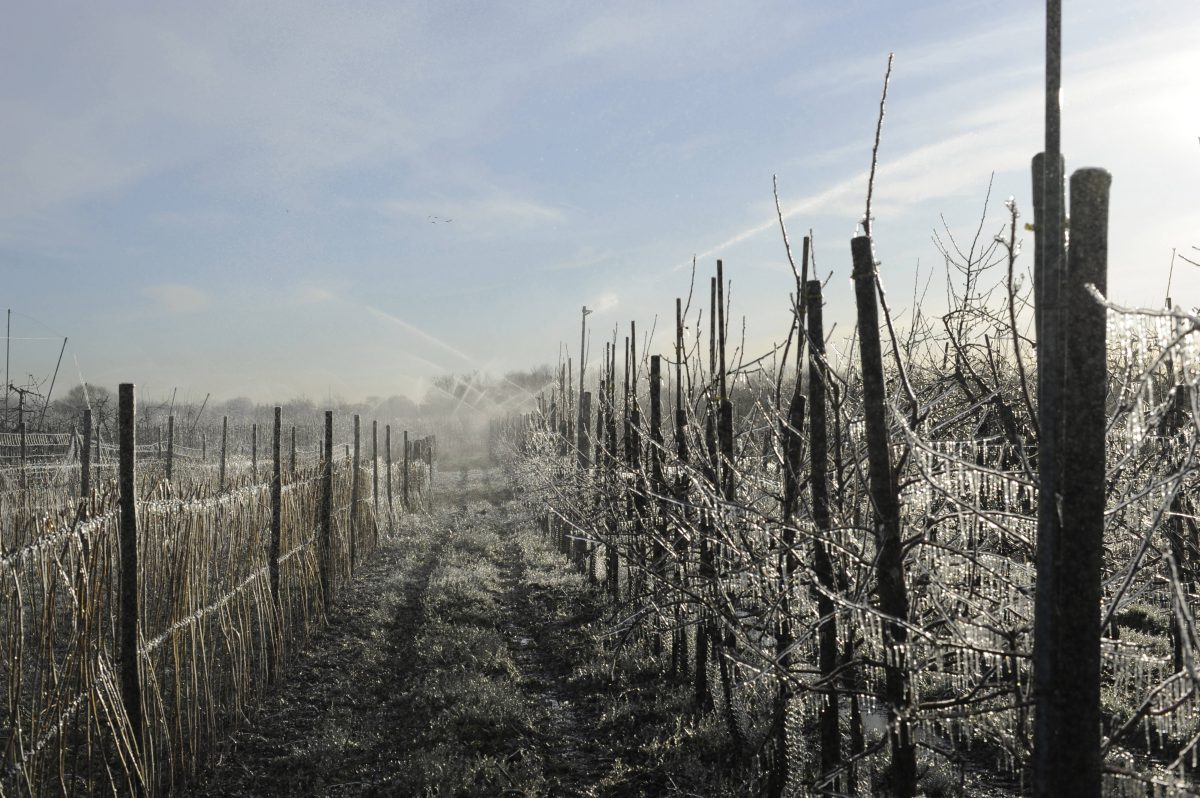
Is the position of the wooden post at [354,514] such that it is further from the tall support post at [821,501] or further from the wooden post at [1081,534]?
the wooden post at [1081,534]

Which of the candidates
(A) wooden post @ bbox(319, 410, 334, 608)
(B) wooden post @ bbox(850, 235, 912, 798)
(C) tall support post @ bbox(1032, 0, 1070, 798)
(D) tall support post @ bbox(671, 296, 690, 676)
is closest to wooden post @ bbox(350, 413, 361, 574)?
(A) wooden post @ bbox(319, 410, 334, 608)

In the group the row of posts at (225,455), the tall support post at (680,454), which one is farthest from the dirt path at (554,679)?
the row of posts at (225,455)

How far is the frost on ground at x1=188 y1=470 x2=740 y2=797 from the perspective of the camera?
4348 mm

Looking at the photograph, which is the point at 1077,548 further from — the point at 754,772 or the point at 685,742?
the point at 685,742

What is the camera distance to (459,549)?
13.2m

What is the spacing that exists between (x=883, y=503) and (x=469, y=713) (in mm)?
4016

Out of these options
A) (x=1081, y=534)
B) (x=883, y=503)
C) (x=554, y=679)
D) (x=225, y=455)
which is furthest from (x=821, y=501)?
(x=225, y=455)

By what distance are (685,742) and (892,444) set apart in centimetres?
284

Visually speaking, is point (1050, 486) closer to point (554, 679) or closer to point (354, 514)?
point (554, 679)

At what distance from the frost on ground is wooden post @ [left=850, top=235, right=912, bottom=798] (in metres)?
2.04

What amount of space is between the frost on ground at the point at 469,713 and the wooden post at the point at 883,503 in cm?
204

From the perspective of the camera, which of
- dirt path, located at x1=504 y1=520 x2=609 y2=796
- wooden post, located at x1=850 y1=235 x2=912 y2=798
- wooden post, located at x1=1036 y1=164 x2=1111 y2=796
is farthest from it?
dirt path, located at x1=504 y1=520 x2=609 y2=796

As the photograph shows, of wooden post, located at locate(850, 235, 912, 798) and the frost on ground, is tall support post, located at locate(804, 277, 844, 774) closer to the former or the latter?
wooden post, located at locate(850, 235, 912, 798)

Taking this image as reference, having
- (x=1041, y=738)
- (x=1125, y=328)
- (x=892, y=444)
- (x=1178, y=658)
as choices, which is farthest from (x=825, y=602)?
(x=1178, y=658)
